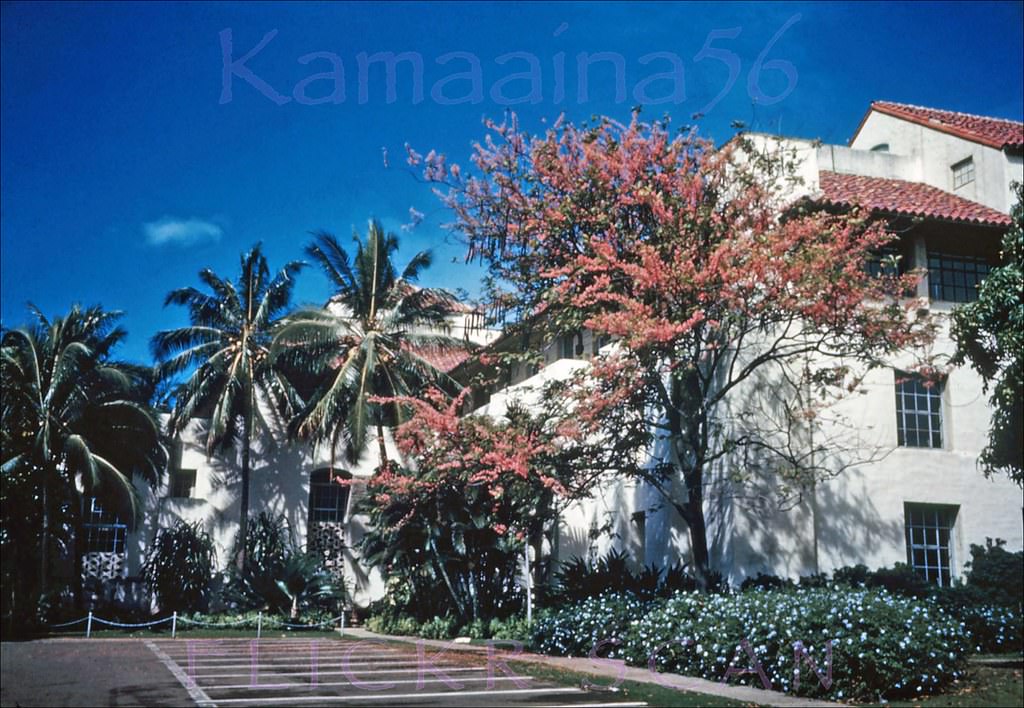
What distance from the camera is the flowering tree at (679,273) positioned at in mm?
16234

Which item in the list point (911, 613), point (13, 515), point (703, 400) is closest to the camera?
point (911, 613)

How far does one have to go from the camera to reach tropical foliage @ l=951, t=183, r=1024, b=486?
1347 cm

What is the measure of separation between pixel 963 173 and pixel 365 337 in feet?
53.1

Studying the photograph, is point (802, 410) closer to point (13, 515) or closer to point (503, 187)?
point (503, 187)

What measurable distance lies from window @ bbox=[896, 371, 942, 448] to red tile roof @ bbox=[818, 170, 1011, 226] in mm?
3437

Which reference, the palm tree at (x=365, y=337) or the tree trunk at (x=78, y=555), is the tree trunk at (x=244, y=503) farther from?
the tree trunk at (x=78, y=555)

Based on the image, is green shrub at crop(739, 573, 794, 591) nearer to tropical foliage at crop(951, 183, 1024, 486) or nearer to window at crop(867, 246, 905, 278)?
tropical foliage at crop(951, 183, 1024, 486)

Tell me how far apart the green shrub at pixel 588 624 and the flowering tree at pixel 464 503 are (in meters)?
1.73

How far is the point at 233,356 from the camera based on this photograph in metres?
29.8

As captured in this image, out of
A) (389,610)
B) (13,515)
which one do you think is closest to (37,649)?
(13,515)

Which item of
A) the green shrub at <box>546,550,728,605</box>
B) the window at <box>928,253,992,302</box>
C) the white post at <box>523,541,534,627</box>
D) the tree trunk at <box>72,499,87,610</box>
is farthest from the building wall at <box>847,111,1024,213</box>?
the tree trunk at <box>72,499,87,610</box>

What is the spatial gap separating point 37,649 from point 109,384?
31.8ft

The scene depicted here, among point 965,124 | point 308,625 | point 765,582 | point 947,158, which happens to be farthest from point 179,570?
point 965,124

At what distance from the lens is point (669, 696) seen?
11766mm
